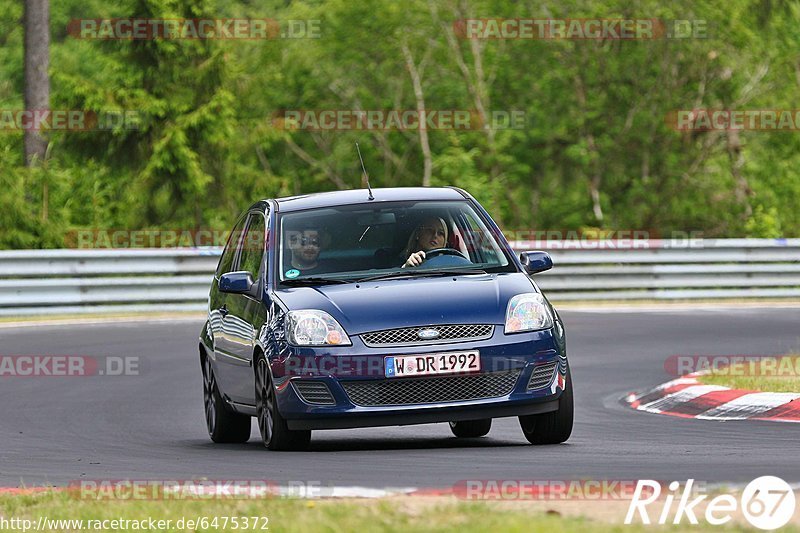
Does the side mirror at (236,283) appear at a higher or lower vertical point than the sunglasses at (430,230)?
lower

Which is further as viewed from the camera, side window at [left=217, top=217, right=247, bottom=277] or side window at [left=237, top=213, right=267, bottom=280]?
side window at [left=217, top=217, right=247, bottom=277]

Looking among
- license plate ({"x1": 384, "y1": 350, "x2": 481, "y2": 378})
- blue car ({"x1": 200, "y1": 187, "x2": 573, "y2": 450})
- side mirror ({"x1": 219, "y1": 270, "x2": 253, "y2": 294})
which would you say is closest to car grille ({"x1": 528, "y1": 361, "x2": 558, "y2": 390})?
blue car ({"x1": 200, "y1": 187, "x2": 573, "y2": 450})

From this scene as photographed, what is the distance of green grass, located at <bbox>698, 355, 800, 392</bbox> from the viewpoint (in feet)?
42.2

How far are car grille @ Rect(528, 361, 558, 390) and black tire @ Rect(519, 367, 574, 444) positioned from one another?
0.56 feet

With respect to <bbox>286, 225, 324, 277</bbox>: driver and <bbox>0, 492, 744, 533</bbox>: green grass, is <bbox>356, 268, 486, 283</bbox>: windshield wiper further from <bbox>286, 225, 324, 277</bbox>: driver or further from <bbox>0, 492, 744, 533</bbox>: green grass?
<bbox>0, 492, 744, 533</bbox>: green grass

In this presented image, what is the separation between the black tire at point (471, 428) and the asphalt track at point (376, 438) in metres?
0.12

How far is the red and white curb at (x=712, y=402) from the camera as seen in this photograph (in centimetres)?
1177

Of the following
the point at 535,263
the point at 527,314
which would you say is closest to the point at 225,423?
the point at 535,263

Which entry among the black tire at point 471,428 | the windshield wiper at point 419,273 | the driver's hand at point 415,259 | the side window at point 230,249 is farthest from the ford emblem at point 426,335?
the side window at point 230,249

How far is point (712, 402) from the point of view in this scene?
1266 centimetres

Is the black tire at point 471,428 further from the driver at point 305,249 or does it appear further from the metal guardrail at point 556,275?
the metal guardrail at point 556,275

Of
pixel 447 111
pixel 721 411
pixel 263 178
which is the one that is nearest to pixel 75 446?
pixel 721 411

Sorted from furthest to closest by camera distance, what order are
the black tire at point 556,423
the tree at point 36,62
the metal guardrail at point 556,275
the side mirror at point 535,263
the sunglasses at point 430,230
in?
the tree at point 36,62 < the metal guardrail at point 556,275 < the sunglasses at point 430,230 < the side mirror at point 535,263 < the black tire at point 556,423

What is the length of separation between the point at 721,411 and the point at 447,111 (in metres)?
30.0
